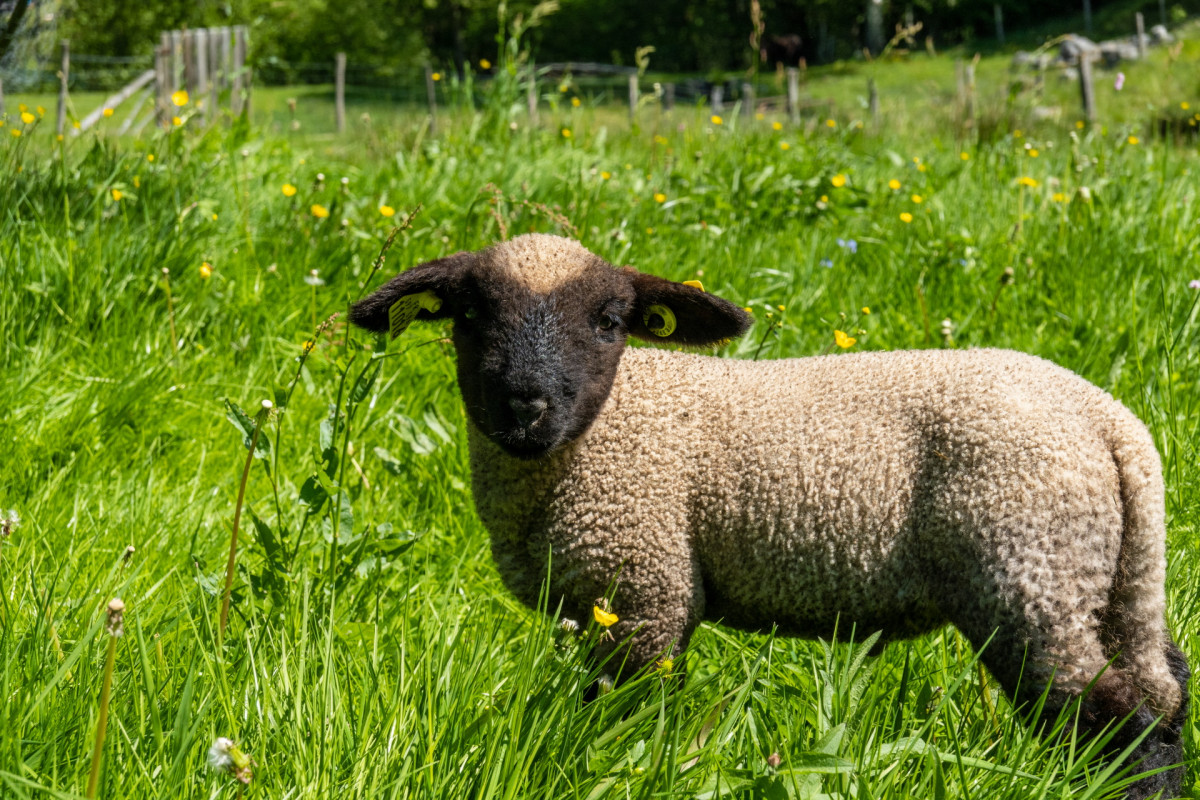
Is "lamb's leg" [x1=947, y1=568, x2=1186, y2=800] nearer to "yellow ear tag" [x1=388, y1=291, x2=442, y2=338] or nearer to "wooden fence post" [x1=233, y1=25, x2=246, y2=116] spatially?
"yellow ear tag" [x1=388, y1=291, x2=442, y2=338]

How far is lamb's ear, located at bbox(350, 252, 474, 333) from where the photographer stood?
2.81 m

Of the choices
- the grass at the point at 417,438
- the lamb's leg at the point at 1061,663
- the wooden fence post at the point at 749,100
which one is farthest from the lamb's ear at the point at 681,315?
the wooden fence post at the point at 749,100

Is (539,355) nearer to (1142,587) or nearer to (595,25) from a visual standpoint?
(1142,587)

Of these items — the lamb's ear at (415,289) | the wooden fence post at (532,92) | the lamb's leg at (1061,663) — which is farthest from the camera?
the wooden fence post at (532,92)

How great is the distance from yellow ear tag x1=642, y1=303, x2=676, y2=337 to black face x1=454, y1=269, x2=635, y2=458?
0.31 feet

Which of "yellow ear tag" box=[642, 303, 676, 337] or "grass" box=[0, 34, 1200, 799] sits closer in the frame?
"grass" box=[0, 34, 1200, 799]

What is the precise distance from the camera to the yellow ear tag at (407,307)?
9.40 ft

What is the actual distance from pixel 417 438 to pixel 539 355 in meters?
1.37

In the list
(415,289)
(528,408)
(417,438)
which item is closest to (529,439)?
(528,408)

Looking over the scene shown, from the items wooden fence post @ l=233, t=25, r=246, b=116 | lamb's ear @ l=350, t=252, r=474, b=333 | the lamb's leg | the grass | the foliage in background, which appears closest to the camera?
the grass

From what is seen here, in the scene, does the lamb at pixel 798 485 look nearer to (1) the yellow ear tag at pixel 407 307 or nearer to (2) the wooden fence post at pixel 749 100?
(1) the yellow ear tag at pixel 407 307

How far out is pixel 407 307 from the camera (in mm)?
2910

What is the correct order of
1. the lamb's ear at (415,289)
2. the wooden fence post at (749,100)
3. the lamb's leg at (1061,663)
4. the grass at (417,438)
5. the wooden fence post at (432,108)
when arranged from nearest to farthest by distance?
the grass at (417,438) < the lamb's leg at (1061,663) < the lamb's ear at (415,289) < the wooden fence post at (432,108) < the wooden fence post at (749,100)

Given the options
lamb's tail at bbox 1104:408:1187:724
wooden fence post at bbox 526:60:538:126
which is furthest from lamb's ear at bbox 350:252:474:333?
wooden fence post at bbox 526:60:538:126
